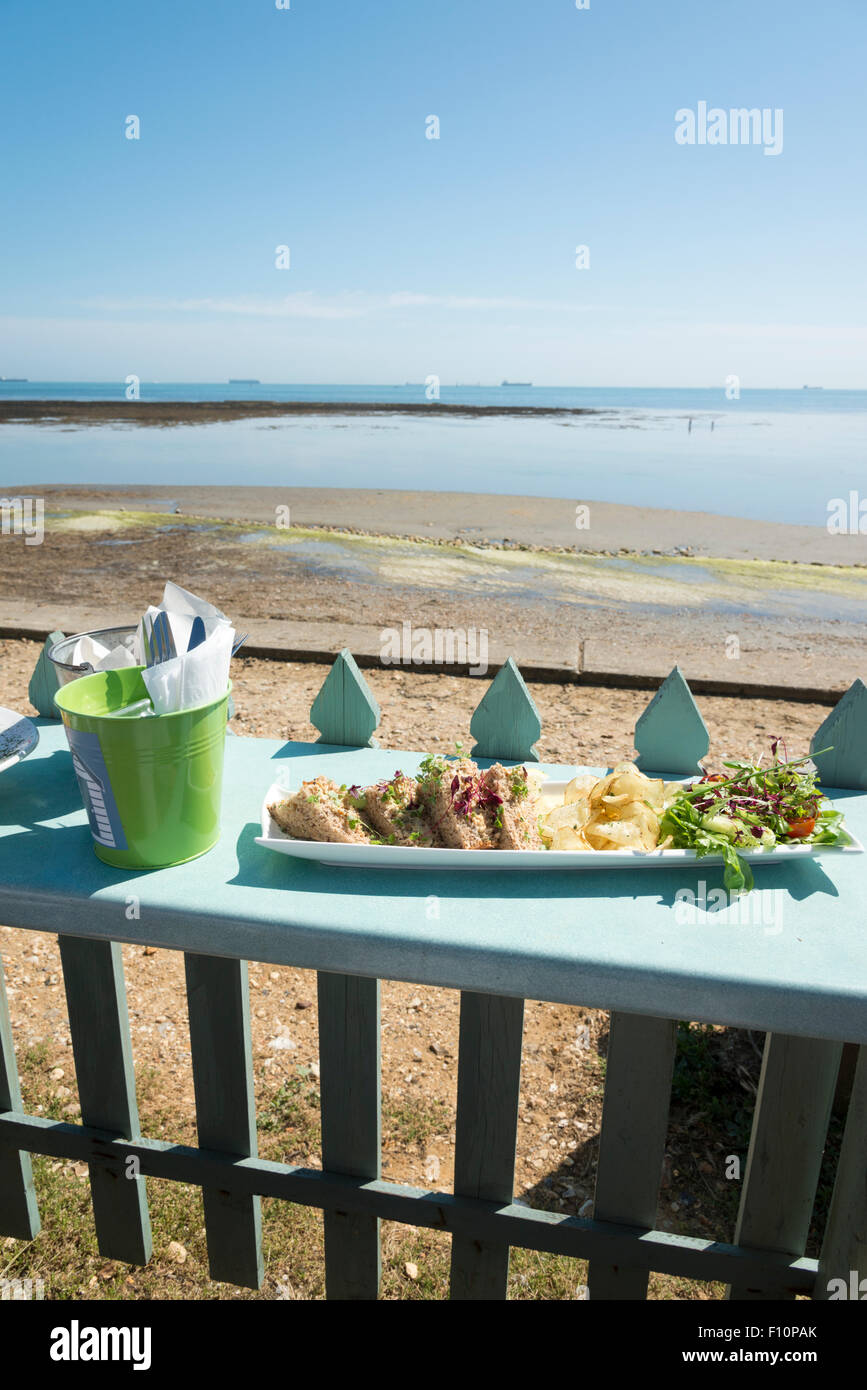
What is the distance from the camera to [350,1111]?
5.47 feet

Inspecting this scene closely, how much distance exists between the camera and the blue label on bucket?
1206mm

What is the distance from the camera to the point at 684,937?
3.92 feet

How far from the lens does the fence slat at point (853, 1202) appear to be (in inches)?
53.4

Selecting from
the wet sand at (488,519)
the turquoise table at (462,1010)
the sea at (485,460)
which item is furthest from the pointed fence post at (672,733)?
the sea at (485,460)

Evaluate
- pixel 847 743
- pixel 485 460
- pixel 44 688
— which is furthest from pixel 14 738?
pixel 485 460

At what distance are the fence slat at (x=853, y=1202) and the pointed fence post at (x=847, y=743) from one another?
481 mm

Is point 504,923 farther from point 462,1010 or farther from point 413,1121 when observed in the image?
point 413,1121

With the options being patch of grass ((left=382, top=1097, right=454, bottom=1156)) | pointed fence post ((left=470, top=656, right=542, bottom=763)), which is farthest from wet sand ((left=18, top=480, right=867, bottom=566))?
pointed fence post ((left=470, top=656, right=542, bottom=763))

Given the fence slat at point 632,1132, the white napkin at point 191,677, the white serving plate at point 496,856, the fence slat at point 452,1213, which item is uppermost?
the white napkin at point 191,677

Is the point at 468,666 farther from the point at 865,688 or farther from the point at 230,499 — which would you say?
the point at 230,499

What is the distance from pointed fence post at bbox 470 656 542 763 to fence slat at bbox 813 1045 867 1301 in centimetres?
77

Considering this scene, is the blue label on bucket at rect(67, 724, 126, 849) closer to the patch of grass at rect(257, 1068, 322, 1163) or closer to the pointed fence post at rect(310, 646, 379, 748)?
the pointed fence post at rect(310, 646, 379, 748)

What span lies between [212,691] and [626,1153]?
110cm

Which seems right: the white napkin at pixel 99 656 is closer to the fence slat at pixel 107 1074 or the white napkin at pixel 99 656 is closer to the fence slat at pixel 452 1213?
the fence slat at pixel 107 1074
